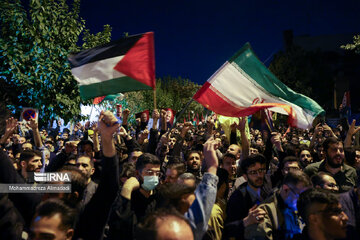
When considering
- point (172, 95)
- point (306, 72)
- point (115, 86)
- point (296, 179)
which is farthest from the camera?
point (172, 95)

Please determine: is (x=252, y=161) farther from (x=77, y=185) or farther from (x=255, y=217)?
(x=77, y=185)

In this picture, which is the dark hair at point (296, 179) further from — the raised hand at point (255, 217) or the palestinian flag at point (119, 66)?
the palestinian flag at point (119, 66)

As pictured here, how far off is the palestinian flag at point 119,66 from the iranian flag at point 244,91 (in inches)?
55.3

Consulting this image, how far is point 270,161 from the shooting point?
5.38 metres

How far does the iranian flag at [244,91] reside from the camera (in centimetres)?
520

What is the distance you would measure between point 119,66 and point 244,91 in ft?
7.57

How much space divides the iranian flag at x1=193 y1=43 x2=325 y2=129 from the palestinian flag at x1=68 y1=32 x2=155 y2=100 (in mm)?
1403

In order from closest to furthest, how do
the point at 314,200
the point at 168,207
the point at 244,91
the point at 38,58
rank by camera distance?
the point at 168,207 → the point at 314,200 → the point at 244,91 → the point at 38,58

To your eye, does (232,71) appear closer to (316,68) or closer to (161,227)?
(161,227)

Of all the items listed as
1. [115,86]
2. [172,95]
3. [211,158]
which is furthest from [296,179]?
[172,95]

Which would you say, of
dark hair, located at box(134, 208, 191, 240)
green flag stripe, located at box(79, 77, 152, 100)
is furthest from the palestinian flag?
dark hair, located at box(134, 208, 191, 240)

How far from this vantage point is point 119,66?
13.3 ft

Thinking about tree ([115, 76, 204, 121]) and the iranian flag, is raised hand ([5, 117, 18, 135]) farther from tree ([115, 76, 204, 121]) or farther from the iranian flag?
tree ([115, 76, 204, 121])

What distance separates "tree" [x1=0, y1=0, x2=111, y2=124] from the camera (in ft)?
37.0
